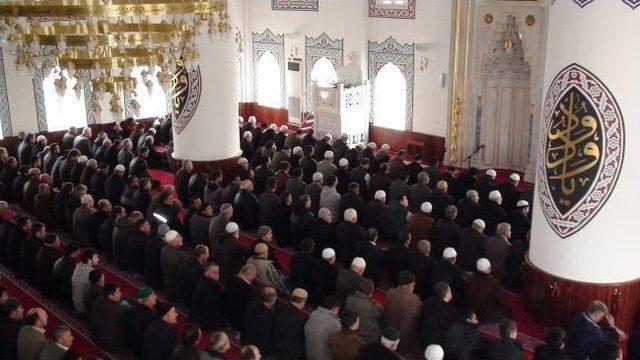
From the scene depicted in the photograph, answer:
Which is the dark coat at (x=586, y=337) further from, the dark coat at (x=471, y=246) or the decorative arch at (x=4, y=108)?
the decorative arch at (x=4, y=108)

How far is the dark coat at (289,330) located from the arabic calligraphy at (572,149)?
8.06 ft

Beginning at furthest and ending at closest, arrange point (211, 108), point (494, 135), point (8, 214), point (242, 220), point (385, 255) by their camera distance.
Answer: point (494, 135) < point (211, 108) < point (8, 214) < point (242, 220) < point (385, 255)

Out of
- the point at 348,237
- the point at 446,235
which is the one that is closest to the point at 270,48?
the point at 348,237

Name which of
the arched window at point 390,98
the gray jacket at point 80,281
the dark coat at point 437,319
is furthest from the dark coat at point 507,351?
the arched window at point 390,98

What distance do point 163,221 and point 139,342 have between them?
270cm

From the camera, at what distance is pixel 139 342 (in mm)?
5344

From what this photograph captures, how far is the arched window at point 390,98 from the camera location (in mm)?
13055

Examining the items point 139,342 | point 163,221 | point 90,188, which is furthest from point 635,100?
point 90,188

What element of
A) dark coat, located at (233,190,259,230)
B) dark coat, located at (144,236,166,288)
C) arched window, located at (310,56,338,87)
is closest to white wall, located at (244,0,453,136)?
arched window, located at (310,56,338,87)

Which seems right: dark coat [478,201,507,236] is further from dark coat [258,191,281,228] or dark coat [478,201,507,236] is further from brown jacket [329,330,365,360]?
brown jacket [329,330,365,360]

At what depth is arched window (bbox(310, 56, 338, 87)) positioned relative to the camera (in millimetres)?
13914

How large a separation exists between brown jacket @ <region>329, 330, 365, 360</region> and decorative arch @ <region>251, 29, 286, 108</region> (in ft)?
35.8

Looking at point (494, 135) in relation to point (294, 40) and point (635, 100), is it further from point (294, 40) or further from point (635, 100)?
point (635, 100)

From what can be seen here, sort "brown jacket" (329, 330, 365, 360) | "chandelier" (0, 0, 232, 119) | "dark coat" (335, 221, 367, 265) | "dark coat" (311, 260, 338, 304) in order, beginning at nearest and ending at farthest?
"chandelier" (0, 0, 232, 119)
"brown jacket" (329, 330, 365, 360)
"dark coat" (311, 260, 338, 304)
"dark coat" (335, 221, 367, 265)
